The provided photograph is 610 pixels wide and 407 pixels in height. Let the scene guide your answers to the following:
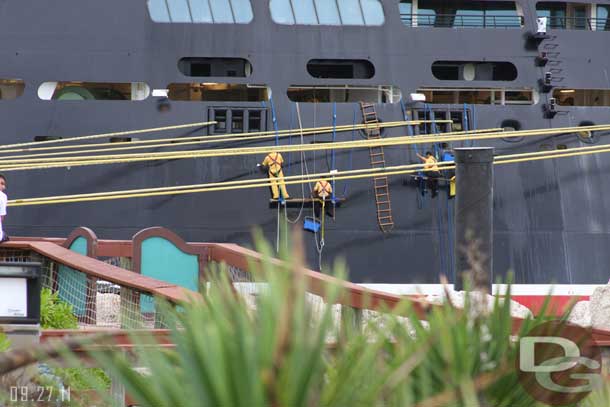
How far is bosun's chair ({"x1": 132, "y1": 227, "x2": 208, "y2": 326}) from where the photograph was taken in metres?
9.70

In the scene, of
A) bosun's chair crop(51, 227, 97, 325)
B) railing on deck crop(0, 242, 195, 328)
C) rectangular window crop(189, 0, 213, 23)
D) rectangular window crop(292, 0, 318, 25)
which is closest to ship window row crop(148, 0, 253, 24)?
rectangular window crop(189, 0, 213, 23)

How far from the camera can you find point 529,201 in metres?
17.8

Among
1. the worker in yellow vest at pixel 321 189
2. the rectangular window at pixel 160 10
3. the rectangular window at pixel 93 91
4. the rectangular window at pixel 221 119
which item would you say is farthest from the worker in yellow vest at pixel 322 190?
the rectangular window at pixel 160 10

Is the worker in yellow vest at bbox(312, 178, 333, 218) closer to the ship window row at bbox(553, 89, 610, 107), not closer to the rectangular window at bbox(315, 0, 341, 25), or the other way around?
the rectangular window at bbox(315, 0, 341, 25)

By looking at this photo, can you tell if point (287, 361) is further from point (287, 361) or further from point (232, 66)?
point (232, 66)

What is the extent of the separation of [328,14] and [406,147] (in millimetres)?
2765

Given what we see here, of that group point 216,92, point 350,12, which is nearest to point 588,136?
point 350,12

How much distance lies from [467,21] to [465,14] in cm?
14

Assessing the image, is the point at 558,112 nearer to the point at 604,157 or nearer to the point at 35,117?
the point at 604,157

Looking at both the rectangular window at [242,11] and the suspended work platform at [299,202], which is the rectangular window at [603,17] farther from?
the rectangular window at [242,11]

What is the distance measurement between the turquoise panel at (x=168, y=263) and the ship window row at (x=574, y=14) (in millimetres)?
12152

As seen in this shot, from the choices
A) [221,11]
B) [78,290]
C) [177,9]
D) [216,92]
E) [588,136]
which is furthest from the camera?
[216,92]

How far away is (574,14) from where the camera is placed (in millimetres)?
19938

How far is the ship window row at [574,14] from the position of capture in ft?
64.4
